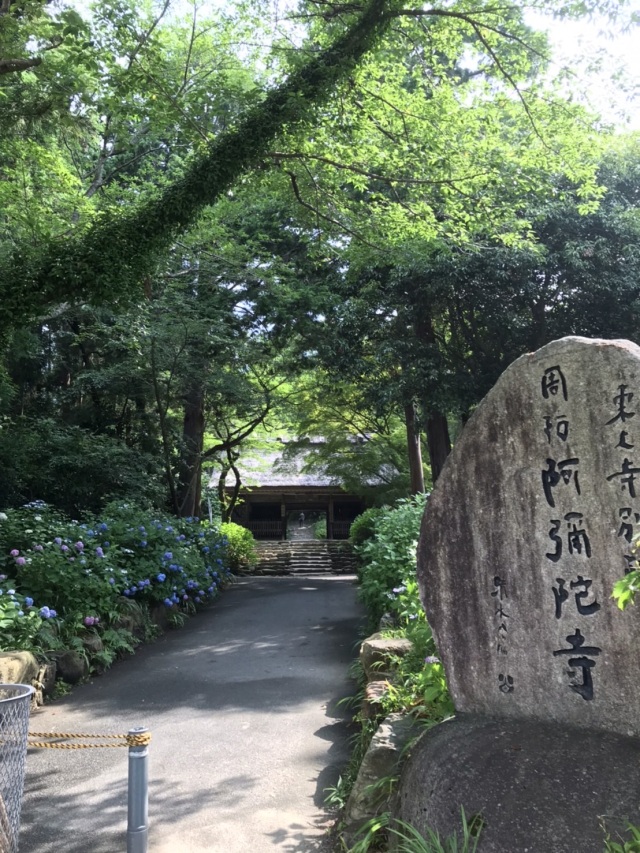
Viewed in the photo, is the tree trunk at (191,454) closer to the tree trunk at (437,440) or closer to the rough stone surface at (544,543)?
the tree trunk at (437,440)

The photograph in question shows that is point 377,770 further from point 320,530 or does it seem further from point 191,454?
point 320,530

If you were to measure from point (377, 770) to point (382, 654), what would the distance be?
183 cm

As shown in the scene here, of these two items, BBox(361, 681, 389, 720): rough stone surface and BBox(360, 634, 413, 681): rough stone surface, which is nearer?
BBox(361, 681, 389, 720): rough stone surface

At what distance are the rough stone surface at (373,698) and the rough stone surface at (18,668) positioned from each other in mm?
3094

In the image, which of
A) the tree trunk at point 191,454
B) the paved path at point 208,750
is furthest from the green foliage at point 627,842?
the tree trunk at point 191,454

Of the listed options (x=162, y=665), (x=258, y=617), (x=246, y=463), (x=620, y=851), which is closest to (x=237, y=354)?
(x=258, y=617)

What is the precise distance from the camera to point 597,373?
3766 mm

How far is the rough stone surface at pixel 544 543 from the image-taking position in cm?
356

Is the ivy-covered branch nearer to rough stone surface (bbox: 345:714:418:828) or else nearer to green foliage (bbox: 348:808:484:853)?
rough stone surface (bbox: 345:714:418:828)

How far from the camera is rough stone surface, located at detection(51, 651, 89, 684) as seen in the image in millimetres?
6879

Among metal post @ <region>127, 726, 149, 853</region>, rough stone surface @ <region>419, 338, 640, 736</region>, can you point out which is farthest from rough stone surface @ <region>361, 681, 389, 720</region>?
metal post @ <region>127, 726, 149, 853</region>

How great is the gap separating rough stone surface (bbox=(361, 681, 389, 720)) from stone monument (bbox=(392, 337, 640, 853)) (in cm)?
112

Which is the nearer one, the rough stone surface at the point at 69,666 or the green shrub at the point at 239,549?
the rough stone surface at the point at 69,666

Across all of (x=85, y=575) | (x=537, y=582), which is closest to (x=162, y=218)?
(x=85, y=575)
